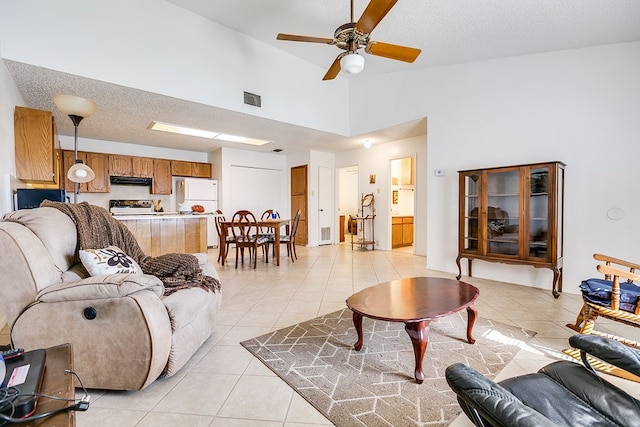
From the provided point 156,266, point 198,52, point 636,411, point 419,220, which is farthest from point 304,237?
point 636,411

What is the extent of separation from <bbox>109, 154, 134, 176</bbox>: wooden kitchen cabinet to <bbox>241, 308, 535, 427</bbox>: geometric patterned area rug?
5.51 meters

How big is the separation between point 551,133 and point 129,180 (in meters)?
7.36

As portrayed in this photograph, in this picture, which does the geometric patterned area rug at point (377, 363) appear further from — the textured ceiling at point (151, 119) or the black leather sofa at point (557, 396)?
the textured ceiling at point (151, 119)

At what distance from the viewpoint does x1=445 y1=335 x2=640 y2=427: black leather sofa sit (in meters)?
0.72

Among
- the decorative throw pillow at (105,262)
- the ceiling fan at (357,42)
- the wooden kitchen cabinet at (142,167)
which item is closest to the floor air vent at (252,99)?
the ceiling fan at (357,42)

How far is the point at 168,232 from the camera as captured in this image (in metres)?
4.97

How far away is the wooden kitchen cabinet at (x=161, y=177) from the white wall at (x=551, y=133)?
5.34 m

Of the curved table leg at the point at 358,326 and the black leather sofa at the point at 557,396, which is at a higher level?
the black leather sofa at the point at 557,396

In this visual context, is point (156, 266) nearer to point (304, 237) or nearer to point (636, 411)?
point (636, 411)

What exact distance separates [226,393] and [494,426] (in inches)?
54.1

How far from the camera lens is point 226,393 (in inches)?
62.3

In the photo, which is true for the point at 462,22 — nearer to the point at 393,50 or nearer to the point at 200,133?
the point at 393,50

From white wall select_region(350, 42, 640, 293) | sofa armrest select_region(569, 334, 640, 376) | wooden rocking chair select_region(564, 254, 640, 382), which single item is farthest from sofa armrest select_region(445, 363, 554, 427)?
white wall select_region(350, 42, 640, 293)

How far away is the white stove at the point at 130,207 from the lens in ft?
19.9
